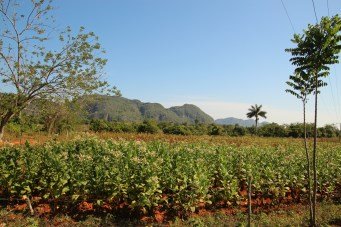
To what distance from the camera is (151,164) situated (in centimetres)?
916

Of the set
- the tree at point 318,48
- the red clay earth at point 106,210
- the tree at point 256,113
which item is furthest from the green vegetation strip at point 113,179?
the tree at point 256,113

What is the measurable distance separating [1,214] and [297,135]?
194ft

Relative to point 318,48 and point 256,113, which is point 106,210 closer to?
point 318,48

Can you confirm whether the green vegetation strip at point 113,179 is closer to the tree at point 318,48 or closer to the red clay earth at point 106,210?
the red clay earth at point 106,210

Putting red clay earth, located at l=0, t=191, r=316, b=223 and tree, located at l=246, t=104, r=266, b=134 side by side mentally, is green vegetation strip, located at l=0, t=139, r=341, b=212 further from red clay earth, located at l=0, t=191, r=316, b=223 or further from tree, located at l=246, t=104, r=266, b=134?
tree, located at l=246, t=104, r=266, b=134

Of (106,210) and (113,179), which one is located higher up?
(113,179)

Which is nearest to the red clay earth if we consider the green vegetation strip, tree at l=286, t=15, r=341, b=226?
the green vegetation strip

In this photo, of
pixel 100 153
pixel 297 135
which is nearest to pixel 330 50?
pixel 100 153

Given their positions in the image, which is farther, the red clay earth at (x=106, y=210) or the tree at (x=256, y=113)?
the tree at (x=256, y=113)

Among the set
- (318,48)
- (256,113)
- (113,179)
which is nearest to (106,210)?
(113,179)

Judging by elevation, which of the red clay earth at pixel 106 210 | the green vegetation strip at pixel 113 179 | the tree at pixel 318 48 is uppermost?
the tree at pixel 318 48

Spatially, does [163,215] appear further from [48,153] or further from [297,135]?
[297,135]

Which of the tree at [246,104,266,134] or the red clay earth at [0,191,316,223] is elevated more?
the tree at [246,104,266,134]

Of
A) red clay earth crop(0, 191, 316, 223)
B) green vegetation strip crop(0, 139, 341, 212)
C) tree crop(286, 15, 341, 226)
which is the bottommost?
red clay earth crop(0, 191, 316, 223)
